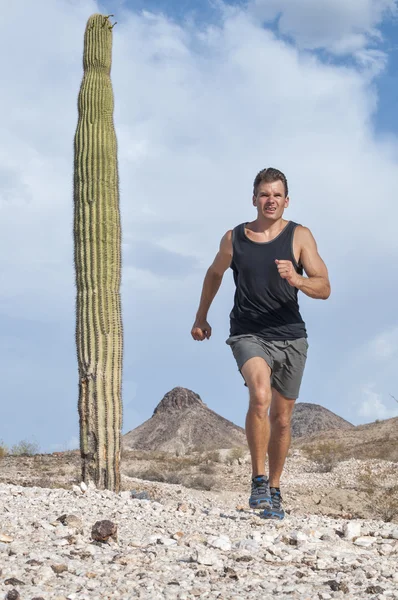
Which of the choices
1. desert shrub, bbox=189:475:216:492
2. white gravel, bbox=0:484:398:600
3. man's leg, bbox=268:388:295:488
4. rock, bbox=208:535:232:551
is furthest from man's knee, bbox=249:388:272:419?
desert shrub, bbox=189:475:216:492

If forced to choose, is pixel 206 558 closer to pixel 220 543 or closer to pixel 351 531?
pixel 220 543

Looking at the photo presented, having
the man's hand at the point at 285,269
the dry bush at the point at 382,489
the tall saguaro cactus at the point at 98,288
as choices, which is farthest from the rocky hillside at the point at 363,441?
the man's hand at the point at 285,269

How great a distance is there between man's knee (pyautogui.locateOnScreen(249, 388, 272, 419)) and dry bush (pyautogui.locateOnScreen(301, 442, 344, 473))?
34.5 ft

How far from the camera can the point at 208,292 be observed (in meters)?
6.35

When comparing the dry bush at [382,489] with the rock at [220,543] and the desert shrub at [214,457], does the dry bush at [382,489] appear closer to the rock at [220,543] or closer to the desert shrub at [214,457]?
the desert shrub at [214,457]

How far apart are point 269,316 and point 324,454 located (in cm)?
1250

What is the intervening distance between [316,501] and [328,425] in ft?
48.0

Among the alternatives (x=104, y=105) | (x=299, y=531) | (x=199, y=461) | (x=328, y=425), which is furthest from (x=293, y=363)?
(x=328, y=425)

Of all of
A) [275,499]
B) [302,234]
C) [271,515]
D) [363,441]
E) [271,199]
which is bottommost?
[271,515]

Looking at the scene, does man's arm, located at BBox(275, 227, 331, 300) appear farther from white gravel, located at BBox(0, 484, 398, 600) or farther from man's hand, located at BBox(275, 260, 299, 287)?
white gravel, located at BBox(0, 484, 398, 600)

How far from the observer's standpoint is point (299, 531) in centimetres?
513

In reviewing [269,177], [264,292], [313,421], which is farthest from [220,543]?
[313,421]

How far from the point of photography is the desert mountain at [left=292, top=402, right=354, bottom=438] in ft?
82.3

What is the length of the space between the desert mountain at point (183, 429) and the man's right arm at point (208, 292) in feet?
45.3
